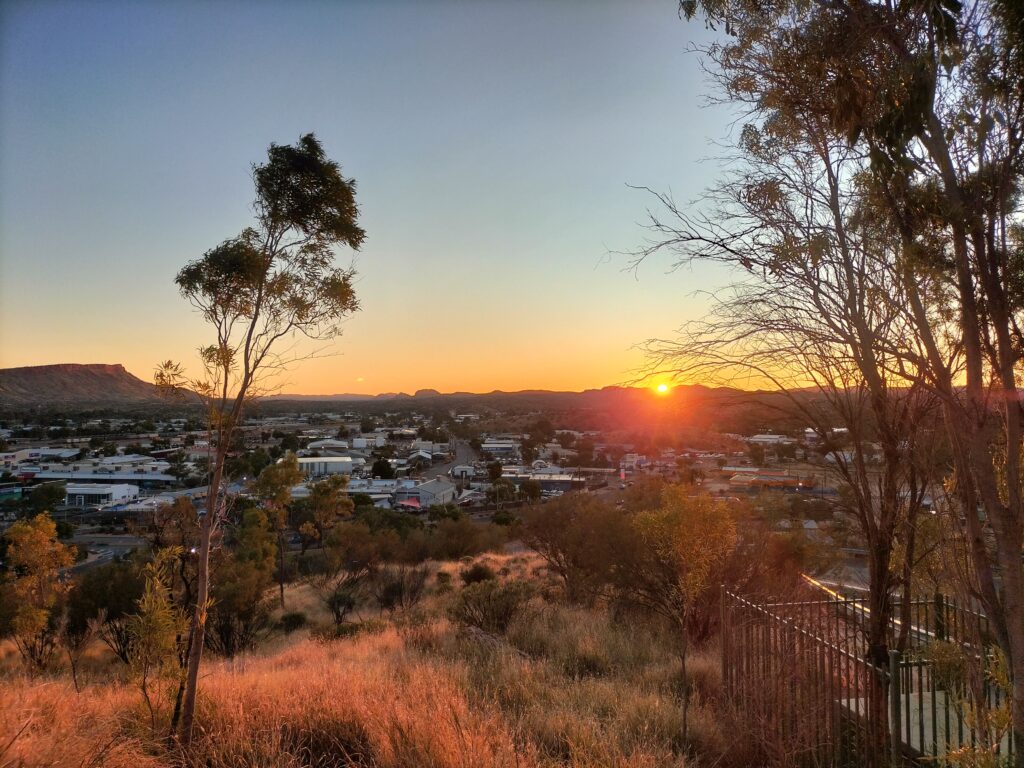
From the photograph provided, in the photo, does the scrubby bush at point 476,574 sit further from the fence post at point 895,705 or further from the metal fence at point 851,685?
the fence post at point 895,705

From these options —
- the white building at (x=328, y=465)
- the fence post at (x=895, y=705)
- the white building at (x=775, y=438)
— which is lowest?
the white building at (x=328, y=465)

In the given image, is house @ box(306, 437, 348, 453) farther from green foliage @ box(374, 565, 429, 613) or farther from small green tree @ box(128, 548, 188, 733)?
small green tree @ box(128, 548, 188, 733)

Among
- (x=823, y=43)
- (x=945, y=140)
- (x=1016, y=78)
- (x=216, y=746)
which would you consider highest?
(x=823, y=43)

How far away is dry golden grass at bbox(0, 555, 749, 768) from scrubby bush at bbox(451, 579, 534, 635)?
7.97ft

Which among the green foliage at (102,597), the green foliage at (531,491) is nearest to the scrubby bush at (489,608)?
the green foliage at (102,597)

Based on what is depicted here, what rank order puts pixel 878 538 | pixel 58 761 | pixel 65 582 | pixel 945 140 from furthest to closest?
1. pixel 65 582
2. pixel 878 538
3. pixel 58 761
4. pixel 945 140

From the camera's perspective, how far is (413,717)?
187 inches

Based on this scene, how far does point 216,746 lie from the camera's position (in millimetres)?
4617

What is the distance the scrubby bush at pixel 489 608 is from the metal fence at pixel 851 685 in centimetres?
553

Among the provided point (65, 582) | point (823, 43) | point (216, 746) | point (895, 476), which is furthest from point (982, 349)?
point (65, 582)

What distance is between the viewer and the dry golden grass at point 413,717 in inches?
161

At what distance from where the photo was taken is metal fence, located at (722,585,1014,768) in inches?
140

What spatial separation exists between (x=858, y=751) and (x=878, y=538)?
4.77 ft

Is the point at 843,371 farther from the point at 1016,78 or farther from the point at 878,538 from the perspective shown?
the point at 1016,78
